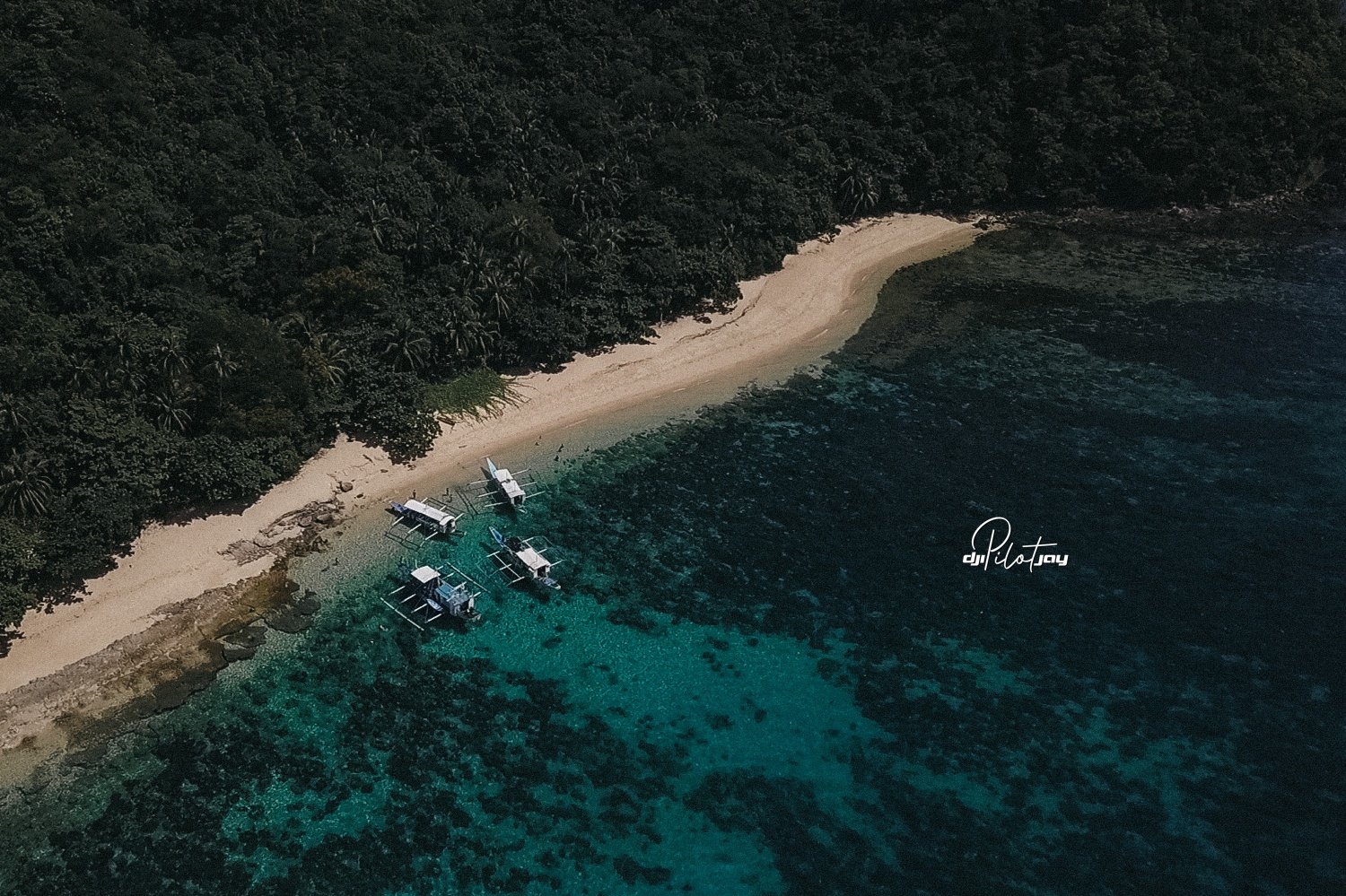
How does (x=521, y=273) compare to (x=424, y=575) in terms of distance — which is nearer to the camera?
(x=424, y=575)

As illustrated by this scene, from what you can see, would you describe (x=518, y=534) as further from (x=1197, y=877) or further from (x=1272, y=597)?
(x=1272, y=597)

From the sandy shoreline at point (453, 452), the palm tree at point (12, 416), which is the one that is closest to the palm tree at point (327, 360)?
the sandy shoreline at point (453, 452)

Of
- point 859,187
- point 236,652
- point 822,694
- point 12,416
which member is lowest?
point 822,694

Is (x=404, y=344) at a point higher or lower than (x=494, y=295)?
lower

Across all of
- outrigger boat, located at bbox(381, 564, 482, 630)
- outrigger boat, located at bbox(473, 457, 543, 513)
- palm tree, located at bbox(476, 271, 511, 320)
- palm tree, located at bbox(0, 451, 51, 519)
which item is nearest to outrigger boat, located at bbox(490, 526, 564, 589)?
outrigger boat, located at bbox(381, 564, 482, 630)

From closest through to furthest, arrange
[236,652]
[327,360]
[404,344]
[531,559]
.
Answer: [236,652] < [531,559] < [327,360] < [404,344]

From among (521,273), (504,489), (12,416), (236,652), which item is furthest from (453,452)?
(12,416)

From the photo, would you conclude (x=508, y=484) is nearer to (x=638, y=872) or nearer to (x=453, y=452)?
(x=453, y=452)

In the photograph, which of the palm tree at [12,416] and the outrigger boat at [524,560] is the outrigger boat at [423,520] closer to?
the outrigger boat at [524,560]
